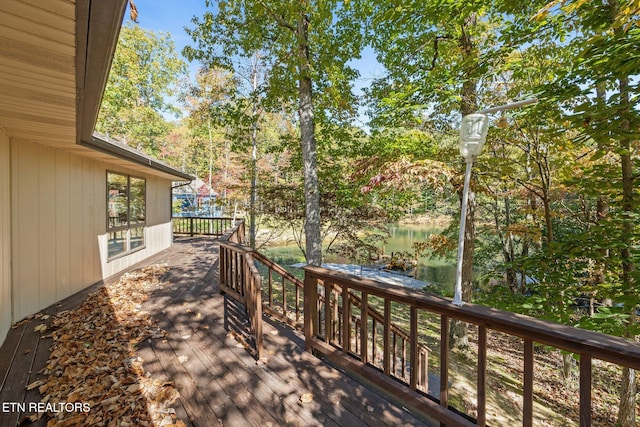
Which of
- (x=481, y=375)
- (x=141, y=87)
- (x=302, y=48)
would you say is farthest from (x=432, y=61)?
(x=141, y=87)

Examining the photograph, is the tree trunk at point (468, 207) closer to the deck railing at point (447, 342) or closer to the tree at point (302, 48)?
the tree at point (302, 48)

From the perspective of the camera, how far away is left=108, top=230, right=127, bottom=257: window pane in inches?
222

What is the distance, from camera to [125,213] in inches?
243

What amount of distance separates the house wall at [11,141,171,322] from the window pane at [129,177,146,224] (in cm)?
97

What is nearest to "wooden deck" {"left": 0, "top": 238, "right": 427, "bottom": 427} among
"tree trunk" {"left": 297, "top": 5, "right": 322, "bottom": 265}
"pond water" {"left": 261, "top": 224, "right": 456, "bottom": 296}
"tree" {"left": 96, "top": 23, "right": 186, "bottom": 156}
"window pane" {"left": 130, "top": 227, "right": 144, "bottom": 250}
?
"tree trunk" {"left": 297, "top": 5, "right": 322, "bottom": 265}

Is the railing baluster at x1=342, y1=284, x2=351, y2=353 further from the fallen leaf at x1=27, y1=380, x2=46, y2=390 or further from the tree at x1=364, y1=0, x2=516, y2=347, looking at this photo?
the tree at x1=364, y1=0, x2=516, y2=347

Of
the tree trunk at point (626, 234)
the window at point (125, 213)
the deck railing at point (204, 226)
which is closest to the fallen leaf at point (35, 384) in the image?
the window at point (125, 213)

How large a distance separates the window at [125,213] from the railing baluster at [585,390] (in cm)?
691

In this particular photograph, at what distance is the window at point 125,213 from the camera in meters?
5.68

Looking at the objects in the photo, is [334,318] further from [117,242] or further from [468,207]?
[117,242]

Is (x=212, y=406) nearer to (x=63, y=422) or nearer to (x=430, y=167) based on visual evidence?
(x=63, y=422)

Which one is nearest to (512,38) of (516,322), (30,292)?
(516,322)

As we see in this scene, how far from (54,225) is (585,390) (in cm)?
602

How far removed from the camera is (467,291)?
240 inches
